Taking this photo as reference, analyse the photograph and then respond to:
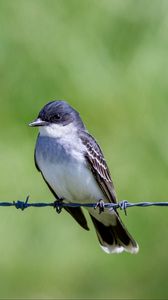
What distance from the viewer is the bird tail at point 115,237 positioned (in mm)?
10023

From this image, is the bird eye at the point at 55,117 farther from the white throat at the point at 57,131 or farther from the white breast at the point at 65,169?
the white breast at the point at 65,169

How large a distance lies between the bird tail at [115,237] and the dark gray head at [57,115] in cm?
89

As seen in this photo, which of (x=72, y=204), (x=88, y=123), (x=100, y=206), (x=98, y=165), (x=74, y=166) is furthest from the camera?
(x=88, y=123)

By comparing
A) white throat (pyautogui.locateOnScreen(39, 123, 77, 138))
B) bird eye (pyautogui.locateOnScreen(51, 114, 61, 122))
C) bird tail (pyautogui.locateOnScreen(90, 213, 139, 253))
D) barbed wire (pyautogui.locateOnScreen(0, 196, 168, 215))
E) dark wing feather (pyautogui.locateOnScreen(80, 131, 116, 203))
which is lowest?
bird tail (pyautogui.locateOnScreen(90, 213, 139, 253))

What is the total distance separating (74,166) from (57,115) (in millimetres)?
552

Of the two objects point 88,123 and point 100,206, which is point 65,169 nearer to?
point 100,206

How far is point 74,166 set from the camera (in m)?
9.56

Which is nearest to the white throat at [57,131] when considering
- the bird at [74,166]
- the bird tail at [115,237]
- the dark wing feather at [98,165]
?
the bird at [74,166]

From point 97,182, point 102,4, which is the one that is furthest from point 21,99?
point 97,182

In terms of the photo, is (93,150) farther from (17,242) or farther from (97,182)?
(17,242)

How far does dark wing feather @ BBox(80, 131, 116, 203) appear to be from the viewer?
9.67m

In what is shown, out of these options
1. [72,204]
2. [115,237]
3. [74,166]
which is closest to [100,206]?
[72,204]

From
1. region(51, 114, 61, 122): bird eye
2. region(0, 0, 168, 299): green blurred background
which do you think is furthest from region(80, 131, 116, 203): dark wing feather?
region(0, 0, 168, 299): green blurred background

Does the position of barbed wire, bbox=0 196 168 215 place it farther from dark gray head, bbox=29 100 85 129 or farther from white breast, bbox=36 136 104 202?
dark gray head, bbox=29 100 85 129
